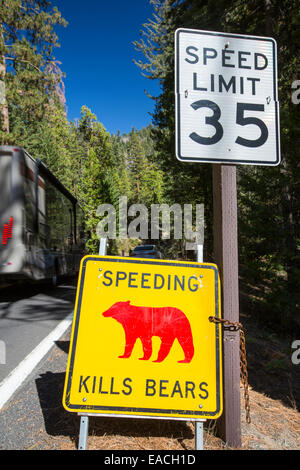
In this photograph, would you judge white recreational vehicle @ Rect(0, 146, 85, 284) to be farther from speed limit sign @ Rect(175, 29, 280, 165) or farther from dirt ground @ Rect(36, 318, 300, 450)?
speed limit sign @ Rect(175, 29, 280, 165)

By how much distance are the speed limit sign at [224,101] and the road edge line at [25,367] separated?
2868mm

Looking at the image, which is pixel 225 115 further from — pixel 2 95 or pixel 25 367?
pixel 2 95

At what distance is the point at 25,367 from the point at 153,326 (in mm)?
2360

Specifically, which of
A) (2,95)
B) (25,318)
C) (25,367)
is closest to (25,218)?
(25,318)

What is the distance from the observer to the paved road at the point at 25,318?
471 cm

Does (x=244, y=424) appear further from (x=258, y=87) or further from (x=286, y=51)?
(x=286, y=51)

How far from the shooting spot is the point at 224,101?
9.02 feet

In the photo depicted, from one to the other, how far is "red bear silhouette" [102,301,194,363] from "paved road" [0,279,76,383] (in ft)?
6.86

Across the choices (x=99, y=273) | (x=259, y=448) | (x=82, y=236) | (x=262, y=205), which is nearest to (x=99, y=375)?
(x=99, y=273)

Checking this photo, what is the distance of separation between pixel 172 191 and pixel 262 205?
15273mm

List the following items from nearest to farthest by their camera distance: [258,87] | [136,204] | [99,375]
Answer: [99,375], [258,87], [136,204]

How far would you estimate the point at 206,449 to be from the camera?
242 centimetres

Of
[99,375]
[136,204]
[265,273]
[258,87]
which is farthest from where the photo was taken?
[136,204]

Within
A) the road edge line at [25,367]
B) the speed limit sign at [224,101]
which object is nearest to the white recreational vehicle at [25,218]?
the road edge line at [25,367]
